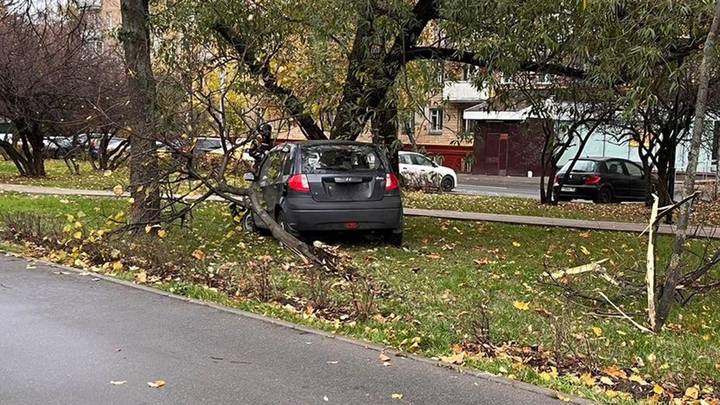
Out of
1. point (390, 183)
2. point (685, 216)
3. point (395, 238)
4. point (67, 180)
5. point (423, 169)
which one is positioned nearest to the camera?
point (685, 216)

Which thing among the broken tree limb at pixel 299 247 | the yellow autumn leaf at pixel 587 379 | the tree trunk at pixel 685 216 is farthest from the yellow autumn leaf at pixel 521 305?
the broken tree limb at pixel 299 247

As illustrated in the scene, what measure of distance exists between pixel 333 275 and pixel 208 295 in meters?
1.39

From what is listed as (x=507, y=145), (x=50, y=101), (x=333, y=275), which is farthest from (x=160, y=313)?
(x=507, y=145)

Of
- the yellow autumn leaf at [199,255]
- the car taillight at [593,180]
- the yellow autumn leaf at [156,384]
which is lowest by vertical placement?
the yellow autumn leaf at [156,384]

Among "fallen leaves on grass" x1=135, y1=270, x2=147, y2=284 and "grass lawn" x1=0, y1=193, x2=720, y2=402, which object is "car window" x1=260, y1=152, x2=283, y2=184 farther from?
"fallen leaves on grass" x1=135, y1=270, x2=147, y2=284

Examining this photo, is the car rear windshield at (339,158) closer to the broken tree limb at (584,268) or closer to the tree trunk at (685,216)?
the broken tree limb at (584,268)

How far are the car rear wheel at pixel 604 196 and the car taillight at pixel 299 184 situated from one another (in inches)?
583

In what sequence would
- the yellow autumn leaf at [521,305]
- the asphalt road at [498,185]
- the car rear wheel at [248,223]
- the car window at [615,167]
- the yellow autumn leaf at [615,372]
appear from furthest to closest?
the asphalt road at [498,185], the car window at [615,167], the car rear wheel at [248,223], the yellow autumn leaf at [521,305], the yellow autumn leaf at [615,372]

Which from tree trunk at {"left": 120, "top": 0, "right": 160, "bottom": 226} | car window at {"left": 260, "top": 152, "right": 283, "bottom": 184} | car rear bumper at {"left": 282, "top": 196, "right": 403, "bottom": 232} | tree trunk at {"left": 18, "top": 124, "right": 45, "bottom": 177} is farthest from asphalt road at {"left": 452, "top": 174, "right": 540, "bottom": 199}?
tree trunk at {"left": 120, "top": 0, "right": 160, "bottom": 226}

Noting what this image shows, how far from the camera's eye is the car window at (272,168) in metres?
10.8

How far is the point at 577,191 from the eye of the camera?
22.7 m

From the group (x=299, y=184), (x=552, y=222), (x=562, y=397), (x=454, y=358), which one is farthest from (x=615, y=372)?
(x=552, y=222)

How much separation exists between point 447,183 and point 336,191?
18.3 metres

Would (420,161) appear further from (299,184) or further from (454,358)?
(454,358)
